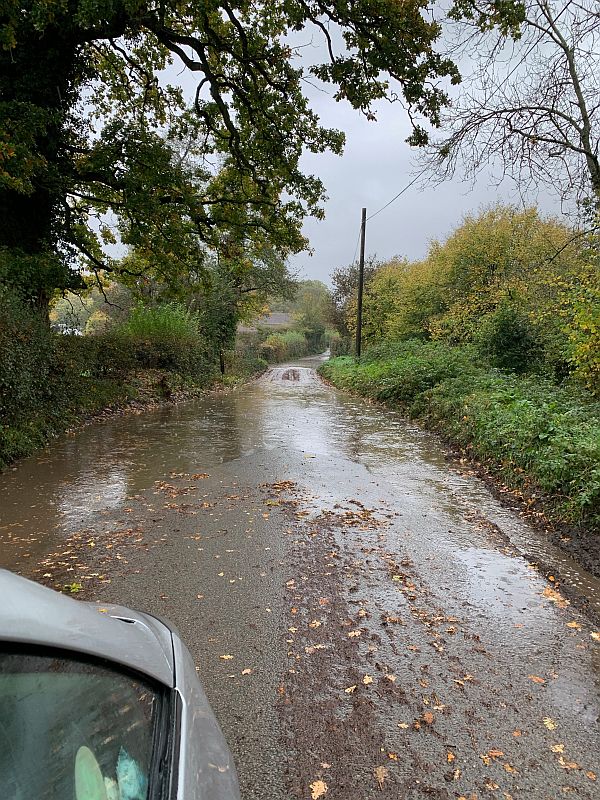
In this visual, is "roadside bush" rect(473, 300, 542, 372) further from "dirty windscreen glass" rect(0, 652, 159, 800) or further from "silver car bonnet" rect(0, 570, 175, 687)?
"dirty windscreen glass" rect(0, 652, 159, 800)

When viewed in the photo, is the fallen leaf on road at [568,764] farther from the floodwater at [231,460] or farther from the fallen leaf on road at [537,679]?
the floodwater at [231,460]

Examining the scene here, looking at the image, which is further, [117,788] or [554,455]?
[554,455]

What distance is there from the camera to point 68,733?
1.10 metres

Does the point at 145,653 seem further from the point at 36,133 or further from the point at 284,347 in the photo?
the point at 284,347

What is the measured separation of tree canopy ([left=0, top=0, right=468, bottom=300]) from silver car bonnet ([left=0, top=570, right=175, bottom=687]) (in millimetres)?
8676

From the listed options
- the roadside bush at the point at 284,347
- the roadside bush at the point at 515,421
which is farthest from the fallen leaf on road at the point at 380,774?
the roadside bush at the point at 284,347

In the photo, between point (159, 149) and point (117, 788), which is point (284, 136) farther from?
point (117, 788)

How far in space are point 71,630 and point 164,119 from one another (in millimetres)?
17523

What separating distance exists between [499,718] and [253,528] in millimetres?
3460

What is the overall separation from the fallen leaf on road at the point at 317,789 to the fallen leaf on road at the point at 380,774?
0.25 meters

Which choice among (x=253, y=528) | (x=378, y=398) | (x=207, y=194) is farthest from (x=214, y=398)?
(x=253, y=528)

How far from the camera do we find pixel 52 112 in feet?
34.3

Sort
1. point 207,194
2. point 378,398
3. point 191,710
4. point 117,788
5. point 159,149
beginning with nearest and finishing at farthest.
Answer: point 117,788 → point 191,710 → point 159,149 → point 207,194 → point 378,398

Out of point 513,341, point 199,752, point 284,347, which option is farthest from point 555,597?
point 284,347
